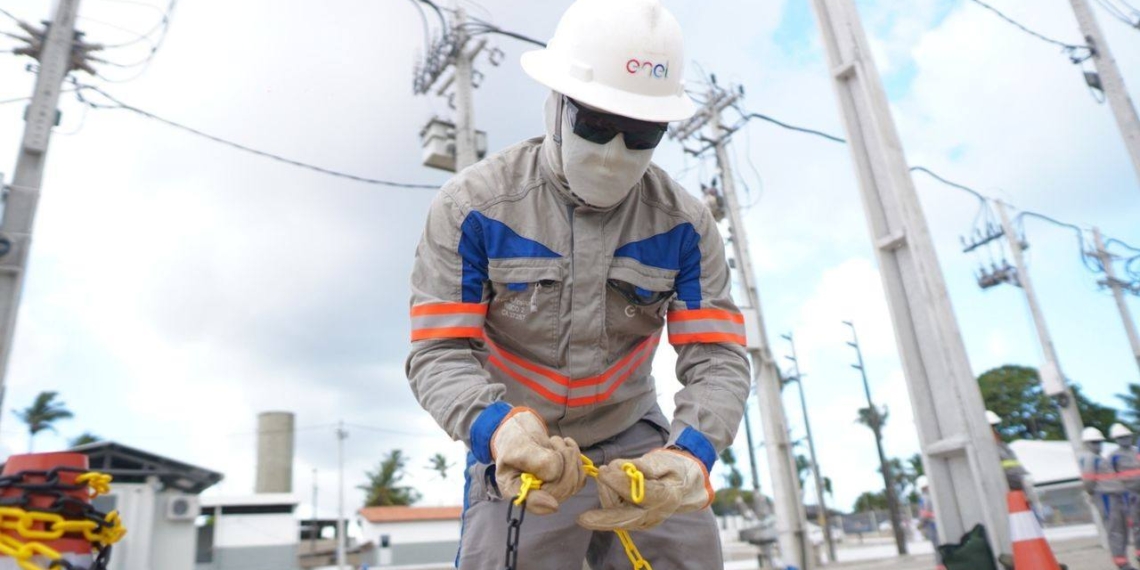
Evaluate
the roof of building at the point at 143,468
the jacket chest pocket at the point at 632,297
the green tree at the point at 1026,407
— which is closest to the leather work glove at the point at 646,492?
the jacket chest pocket at the point at 632,297

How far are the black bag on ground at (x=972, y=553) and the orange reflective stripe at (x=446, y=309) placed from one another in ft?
15.3

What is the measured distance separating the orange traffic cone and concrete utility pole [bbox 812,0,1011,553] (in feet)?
2.50

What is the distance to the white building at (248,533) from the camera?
41.2 metres

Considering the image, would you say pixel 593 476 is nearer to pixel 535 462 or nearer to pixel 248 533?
pixel 535 462

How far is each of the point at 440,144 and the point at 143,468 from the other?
27.2 ft

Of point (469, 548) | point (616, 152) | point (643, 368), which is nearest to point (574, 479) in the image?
point (469, 548)

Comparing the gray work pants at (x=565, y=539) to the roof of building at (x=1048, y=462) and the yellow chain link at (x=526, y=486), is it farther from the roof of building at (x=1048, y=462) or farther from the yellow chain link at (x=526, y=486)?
the roof of building at (x=1048, y=462)

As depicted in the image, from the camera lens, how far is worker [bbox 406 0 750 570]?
84.4 inches

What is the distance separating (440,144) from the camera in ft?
41.5

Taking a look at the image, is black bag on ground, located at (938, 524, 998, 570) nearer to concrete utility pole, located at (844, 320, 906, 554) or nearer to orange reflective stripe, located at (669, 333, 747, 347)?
orange reflective stripe, located at (669, 333, 747, 347)

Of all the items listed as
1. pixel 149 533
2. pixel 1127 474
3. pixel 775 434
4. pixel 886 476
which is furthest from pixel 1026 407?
pixel 149 533

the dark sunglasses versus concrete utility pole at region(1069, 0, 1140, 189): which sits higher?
concrete utility pole at region(1069, 0, 1140, 189)

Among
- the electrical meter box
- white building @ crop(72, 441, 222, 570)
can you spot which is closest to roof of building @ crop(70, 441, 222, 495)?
white building @ crop(72, 441, 222, 570)

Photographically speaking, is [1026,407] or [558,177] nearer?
[558,177]
